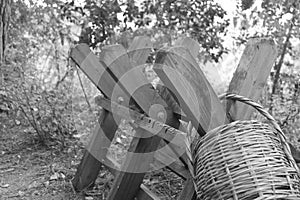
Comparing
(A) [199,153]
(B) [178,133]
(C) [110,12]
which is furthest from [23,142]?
(A) [199,153]

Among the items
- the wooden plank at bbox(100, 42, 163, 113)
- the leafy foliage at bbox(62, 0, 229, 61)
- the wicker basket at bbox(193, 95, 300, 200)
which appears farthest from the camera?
the leafy foliage at bbox(62, 0, 229, 61)

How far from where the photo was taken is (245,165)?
4.60 feet

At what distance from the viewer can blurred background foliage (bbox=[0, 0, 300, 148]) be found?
3963mm

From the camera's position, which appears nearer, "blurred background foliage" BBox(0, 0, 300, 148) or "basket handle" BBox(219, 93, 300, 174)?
"basket handle" BBox(219, 93, 300, 174)

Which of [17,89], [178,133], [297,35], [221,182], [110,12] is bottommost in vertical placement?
[221,182]

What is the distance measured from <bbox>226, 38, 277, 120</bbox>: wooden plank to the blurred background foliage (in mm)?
1940

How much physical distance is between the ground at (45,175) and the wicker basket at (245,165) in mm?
1479

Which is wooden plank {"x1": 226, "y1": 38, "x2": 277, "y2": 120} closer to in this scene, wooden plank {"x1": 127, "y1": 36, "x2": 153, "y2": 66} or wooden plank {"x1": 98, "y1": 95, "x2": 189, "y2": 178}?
wooden plank {"x1": 98, "y1": 95, "x2": 189, "y2": 178}

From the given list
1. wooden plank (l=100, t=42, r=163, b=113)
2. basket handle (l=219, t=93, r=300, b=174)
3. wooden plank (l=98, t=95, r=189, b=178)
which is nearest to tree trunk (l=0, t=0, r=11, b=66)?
wooden plank (l=98, t=95, r=189, b=178)

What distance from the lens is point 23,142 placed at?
4078 mm

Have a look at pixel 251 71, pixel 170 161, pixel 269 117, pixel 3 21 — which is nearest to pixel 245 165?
pixel 269 117

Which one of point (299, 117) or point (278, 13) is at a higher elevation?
point (278, 13)

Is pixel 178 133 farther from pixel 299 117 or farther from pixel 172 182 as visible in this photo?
pixel 299 117

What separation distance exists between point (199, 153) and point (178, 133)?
0.30m
